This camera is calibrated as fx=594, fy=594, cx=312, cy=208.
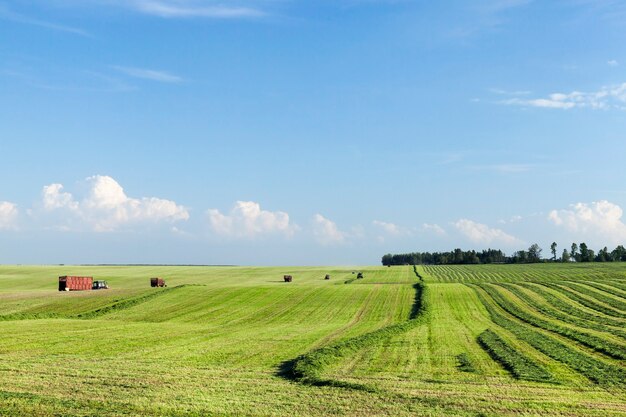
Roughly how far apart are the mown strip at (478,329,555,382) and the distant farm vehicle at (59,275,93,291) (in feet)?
216

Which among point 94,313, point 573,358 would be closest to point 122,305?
point 94,313

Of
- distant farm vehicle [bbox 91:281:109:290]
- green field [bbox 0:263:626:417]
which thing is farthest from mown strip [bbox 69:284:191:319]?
distant farm vehicle [bbox 91:281:109:290]

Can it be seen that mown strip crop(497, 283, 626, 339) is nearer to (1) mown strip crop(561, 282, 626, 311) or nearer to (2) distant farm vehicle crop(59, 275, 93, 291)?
(1) mown strip crop(561, 282, 626, 311)

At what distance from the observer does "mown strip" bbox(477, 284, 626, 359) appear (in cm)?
3059

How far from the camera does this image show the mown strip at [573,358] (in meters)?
23.6

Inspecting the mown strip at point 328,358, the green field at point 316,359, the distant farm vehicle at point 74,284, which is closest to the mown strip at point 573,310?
the green field at point 316,359

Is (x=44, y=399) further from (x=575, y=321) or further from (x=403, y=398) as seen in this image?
(x=575, y=321)

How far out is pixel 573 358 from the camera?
28172 millimetres

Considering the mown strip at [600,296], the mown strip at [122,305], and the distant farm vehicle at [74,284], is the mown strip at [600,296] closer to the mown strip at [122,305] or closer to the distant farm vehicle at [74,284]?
the mown strip at [122,305]

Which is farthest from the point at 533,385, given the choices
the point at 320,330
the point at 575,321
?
the point at 575,321

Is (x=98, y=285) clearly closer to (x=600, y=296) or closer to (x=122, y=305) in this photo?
(x=122, y=305)

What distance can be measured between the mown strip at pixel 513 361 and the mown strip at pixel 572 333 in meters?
4.59

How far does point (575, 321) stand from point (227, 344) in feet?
91.5

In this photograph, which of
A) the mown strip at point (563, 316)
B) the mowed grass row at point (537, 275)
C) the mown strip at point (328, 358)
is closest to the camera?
the mown strip at point (328, 358)
